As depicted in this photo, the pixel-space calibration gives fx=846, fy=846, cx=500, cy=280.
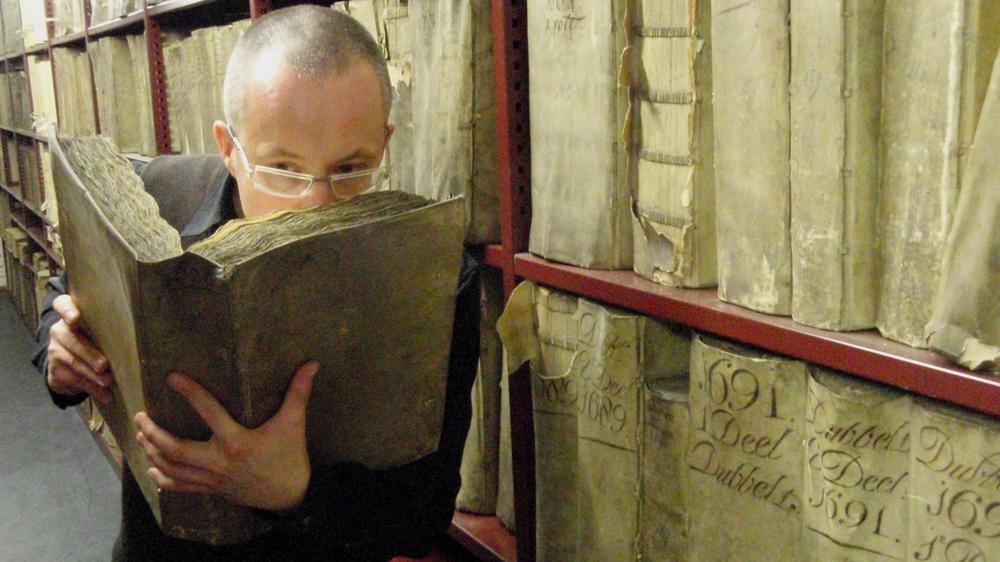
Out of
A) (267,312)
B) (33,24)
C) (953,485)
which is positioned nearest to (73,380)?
(267,312)

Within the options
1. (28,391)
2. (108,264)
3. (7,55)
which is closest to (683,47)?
(108,264)

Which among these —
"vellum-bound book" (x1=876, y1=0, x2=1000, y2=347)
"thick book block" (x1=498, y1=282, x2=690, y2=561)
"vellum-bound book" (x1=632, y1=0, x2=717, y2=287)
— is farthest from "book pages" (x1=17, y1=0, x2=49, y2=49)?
"vellum-bound book" (x1=876, y1=0, x2=1000, y2=347)

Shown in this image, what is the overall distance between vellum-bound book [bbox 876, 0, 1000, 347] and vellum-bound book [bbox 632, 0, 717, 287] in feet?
0.60

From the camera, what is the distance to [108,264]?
2.04 ft

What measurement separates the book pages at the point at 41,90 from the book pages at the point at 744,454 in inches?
128

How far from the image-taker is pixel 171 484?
2.13ft

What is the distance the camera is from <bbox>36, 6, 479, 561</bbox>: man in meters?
0.63

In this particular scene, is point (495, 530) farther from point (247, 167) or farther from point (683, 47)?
point (683, 47)

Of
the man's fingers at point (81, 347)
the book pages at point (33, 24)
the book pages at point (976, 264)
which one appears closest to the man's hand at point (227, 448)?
the man's fingers at point (81, 347)

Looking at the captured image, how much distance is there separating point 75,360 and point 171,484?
0.24 metres

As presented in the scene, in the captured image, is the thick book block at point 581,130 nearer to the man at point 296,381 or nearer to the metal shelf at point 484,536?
the man at point 296,381

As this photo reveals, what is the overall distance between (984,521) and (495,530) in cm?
73

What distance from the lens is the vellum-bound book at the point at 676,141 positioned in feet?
2.51

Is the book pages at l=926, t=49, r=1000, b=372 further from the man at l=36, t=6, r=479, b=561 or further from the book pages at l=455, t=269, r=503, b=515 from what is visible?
the book pages at l=455, t=269, r=503, b=515
